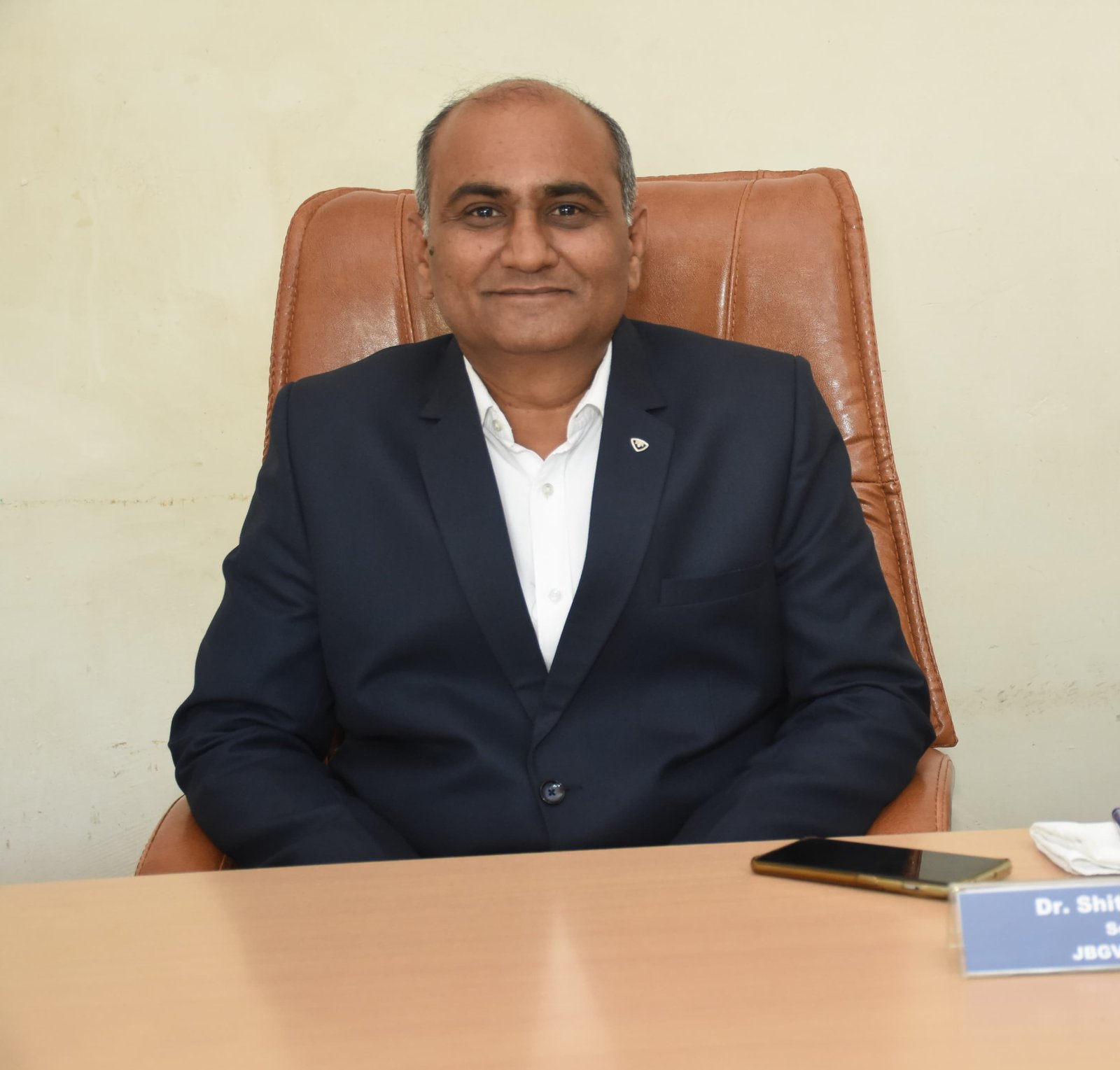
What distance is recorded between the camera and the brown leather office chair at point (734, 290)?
162 cm

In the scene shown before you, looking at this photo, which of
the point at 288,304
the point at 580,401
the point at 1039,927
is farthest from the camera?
the point at 288,304

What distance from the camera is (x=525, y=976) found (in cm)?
67

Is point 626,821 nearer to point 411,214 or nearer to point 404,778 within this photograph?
point 404,778

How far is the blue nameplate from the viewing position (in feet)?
2.11

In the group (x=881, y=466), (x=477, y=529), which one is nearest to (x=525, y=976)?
(x=477, y=529)

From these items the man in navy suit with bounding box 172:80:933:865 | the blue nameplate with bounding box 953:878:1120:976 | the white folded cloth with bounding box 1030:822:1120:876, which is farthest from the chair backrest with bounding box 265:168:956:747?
the blue nameplate with bounding box 953:878:1120:976

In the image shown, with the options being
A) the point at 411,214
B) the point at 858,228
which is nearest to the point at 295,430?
the point at 411,214

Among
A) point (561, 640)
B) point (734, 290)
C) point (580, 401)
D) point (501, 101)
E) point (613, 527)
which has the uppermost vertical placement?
point (501, 101)

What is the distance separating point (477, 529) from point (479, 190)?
1.44 feet

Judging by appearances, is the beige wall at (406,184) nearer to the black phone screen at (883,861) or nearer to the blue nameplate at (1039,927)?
the black phone screen at (883,861)

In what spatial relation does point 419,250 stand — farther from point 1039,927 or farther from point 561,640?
point 1039,927

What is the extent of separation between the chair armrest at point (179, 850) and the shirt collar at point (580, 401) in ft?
1.94

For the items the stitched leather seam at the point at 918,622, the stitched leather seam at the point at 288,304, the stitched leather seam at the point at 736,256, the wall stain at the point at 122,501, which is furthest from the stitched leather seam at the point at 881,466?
the wall stain at the point at 122,501

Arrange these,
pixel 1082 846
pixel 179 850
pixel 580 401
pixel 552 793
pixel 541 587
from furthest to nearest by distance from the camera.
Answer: pixel 580 401 → pixel 541 587 → pixel 552 793 → pixel 179 850 → pixel 1082 846
